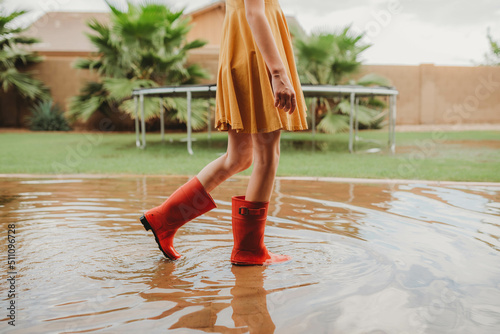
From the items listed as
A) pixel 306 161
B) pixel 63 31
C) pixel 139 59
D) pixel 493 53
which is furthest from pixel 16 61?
pixel 493 53

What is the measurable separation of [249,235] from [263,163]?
280 mm

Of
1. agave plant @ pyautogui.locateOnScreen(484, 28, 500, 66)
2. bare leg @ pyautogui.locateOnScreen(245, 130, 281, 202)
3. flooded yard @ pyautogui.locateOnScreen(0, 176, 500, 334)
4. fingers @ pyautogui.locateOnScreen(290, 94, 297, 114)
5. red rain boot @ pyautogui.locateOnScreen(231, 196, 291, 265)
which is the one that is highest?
agave plant @ pyautogui.locateOnScreen(484, 28, 500, 66)

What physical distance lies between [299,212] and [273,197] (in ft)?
1.73

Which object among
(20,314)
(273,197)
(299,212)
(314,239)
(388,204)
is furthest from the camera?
(273,197)

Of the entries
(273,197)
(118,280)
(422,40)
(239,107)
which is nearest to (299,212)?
(273,197)

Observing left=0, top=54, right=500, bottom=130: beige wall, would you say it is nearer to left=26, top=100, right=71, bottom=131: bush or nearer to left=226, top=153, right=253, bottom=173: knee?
left=26, top=100, right=71, bottom=131: bush

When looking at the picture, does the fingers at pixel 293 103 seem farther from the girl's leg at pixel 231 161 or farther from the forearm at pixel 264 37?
the girl's leg at pixel 231 161

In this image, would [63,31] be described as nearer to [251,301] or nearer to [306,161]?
[306,161]

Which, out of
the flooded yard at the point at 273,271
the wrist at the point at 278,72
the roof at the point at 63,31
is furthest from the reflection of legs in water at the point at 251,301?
the roof at the point at 63,31

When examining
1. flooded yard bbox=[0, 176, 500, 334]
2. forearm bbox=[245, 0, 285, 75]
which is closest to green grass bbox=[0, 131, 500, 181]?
flooded yard bbox=[0, 176, 500, 334]

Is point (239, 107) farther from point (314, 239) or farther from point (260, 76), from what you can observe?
point (314, 239)

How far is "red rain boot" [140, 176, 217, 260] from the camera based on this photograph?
182 centimetres

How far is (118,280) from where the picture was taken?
1569 millimetres

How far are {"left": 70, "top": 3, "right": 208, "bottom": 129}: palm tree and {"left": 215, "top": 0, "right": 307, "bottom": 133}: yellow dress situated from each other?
6863 millimetres
